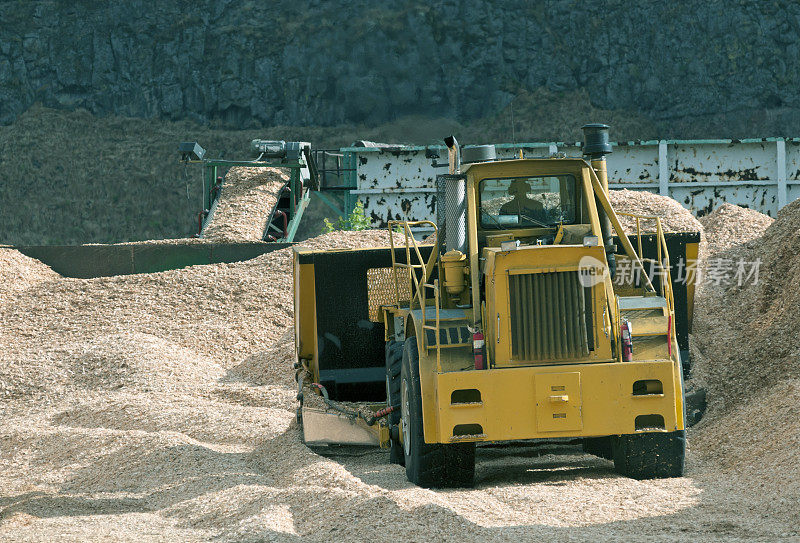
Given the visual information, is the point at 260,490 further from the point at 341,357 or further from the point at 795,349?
the point at 795,349

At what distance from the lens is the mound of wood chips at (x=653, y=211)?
14828 millimetres

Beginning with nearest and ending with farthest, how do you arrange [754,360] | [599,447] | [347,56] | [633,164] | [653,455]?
1. [653,455]
2. [599,447]
3. [754,360]
4. [633,164]
5. [347,56]

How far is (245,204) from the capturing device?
2081 centimetres

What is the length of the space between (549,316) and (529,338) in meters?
0.19

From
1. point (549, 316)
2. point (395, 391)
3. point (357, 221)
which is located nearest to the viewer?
point (549, 316)

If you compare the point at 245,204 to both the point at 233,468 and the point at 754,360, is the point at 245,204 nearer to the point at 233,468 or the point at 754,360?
the point at 754,360

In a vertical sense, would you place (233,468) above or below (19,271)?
below

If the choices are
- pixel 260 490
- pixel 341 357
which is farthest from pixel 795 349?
pixel 260 490

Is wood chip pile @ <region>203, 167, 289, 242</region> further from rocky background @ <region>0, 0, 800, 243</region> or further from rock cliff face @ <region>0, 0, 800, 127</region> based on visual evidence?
rock cliff face @ <region>0, 0, 800, 127</region>

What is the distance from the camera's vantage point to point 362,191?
21.1 meters

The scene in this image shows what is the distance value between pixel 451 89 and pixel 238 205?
1037 inches

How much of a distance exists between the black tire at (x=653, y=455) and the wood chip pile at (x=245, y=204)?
13164mm

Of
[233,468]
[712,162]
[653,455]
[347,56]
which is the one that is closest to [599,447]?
[653,455]

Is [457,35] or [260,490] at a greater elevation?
[457,35]
